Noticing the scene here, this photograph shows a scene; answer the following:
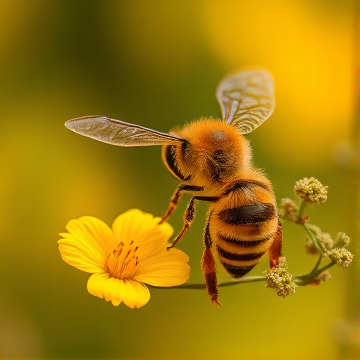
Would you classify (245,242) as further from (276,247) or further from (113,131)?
(113,131)

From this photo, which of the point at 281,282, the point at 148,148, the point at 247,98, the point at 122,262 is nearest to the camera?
the point at 281,282

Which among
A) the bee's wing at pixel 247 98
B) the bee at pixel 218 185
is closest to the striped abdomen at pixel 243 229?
the bee at pixel 218 185

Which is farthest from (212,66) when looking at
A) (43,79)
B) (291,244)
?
(291,244)

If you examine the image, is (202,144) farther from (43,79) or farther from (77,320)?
(43,79)

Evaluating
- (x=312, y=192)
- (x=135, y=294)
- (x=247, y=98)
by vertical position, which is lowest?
(x=135, y=294)

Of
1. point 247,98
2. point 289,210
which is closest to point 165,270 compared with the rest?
point 289,210
